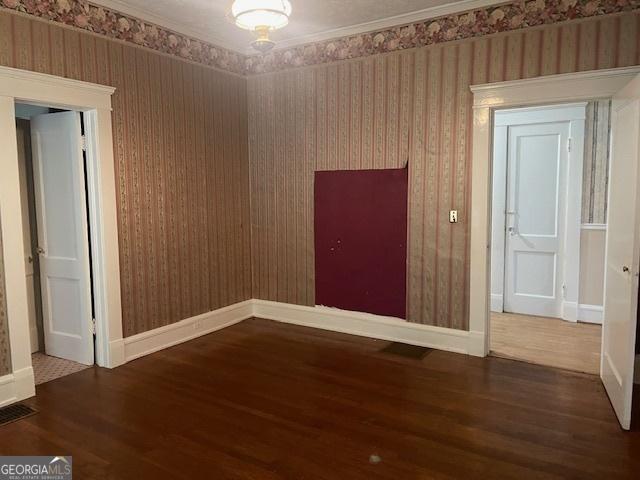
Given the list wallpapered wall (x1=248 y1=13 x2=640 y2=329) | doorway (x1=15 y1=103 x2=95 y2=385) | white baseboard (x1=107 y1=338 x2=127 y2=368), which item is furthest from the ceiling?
white baseboard (x1=107 y1=338 x2=127 y2=368)

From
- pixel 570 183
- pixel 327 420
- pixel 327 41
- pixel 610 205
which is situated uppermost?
pixel 327 41

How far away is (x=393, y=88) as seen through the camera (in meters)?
4.42

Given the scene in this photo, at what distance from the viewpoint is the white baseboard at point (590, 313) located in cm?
514

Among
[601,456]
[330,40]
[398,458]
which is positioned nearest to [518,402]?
[601,456]

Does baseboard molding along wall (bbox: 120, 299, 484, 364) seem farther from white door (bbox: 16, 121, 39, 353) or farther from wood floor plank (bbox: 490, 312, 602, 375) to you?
white door (bbox: 16, 121, 39, 353)

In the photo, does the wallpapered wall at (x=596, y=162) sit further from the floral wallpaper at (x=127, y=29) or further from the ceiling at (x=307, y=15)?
the floral wallpaper at (x=127, y=29)

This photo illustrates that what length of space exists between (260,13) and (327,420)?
2382mm

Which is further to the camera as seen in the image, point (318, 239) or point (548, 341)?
point (318, 239)

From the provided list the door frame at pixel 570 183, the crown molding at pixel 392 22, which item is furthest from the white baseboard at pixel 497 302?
the crown molding at pixel 392 22

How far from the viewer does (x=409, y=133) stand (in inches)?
173

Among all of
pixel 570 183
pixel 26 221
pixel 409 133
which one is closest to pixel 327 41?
pixel 409 133

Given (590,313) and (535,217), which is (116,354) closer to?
(535,217)

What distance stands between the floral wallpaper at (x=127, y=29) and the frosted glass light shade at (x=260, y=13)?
182cm

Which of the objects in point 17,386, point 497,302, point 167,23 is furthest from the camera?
point 497,302
